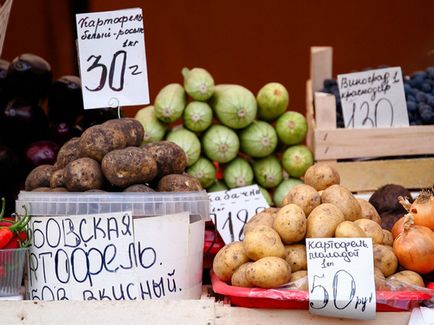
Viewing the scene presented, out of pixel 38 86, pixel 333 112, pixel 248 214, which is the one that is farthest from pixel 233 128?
pixel 38 86

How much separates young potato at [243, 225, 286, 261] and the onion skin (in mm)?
290

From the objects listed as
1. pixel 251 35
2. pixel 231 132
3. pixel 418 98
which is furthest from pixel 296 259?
pixel 251 35

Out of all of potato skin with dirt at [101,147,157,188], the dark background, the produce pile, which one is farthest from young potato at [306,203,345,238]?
the dark background

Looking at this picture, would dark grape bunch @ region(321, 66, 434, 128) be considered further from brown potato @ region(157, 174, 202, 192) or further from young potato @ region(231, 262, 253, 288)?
young potato @ region(231, 262, 253, 288)

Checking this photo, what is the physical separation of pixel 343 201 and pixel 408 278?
0.24 m

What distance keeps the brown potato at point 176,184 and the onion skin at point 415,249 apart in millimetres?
521

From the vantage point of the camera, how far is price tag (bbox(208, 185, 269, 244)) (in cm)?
196

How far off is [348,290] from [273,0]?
8.14 ft

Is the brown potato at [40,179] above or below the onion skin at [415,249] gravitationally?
above

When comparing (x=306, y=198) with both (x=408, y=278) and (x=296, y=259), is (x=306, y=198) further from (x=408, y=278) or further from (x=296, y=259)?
(x=408, y=278)

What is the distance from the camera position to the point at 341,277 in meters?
1.46

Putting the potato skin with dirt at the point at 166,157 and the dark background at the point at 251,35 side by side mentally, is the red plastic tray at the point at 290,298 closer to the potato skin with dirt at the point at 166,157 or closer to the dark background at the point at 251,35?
the potato skin with dirt at the point at 166,157

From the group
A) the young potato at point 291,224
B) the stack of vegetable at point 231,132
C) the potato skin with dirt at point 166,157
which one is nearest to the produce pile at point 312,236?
the young potato at point 291,224

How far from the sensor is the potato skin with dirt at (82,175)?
1580 millimetres
